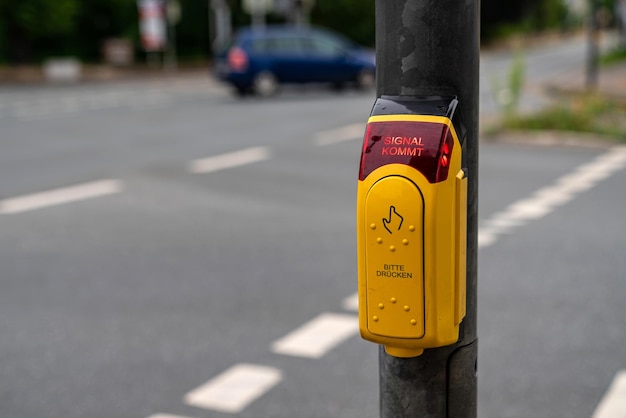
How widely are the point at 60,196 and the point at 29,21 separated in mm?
27826

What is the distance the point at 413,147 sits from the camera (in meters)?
2.16

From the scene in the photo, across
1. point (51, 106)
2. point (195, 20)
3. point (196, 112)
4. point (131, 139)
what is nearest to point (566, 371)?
point (131, 139)

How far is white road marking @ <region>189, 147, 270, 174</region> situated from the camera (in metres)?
11.3

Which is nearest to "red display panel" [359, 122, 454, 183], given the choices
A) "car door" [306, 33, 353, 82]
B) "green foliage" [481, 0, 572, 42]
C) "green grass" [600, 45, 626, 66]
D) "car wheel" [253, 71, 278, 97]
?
"car wheel" [253, 71, 278, 97]

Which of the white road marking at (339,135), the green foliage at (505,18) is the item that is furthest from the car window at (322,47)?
the green foliage at (505,18)

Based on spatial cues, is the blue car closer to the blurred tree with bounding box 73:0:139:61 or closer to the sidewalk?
the sidewalk

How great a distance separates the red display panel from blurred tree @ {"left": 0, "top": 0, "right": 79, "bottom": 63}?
1371 inches

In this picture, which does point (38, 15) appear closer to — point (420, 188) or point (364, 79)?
point (364, 79)

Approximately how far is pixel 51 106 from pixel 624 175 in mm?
14411

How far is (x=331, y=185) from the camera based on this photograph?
989cm

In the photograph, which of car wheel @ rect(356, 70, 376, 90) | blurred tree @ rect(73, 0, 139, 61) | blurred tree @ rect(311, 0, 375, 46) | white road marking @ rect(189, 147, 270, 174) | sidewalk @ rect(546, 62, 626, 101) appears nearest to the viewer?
white road marking @ rect(189, 147, 270, 174)

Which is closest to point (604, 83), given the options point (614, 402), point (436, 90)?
point (614, 402)

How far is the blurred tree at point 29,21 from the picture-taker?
35.0 m

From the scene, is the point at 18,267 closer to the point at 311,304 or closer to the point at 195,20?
the point at 311,304
